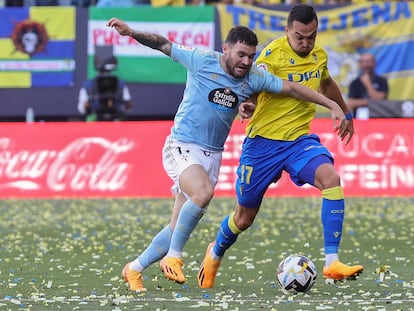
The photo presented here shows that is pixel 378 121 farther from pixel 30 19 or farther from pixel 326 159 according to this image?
pixel 326 159

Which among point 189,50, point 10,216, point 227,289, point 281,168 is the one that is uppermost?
point 189,50

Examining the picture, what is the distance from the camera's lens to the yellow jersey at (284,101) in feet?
31.8

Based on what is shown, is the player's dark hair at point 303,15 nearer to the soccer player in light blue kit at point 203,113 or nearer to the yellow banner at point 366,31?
the soccer player in light blue kit at point 203,113

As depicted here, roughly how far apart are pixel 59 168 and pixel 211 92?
9.88 metres

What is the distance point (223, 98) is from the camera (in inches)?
368

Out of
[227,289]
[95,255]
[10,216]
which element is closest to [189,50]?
[227,289]

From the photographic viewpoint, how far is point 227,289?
9516 mm

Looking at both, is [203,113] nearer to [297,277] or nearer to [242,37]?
[242,37]

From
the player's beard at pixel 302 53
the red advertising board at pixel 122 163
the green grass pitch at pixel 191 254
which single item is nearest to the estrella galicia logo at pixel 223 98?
the player's beard at pixel 302 53

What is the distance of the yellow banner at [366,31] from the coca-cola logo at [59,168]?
409 cm

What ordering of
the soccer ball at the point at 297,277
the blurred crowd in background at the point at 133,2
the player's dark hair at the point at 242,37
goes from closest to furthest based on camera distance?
the soccer ball at the point at 297,277
the player's dark hair at the point at 242,37
the blurred crowd in background at the point at 133,2

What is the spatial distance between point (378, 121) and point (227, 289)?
9.83 m

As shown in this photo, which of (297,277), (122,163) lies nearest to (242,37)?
(297,277)

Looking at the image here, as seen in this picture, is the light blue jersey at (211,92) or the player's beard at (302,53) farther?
the player's beard at (302,53)
